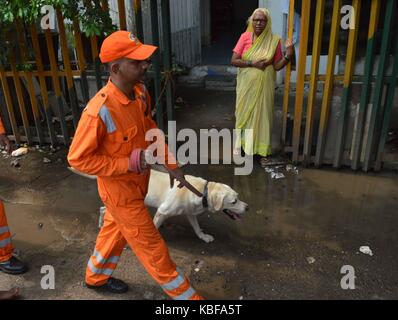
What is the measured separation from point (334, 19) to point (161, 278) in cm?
325

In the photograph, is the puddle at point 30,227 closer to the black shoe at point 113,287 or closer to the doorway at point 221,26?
the black shoe at point 113,287

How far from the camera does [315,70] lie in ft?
14.8

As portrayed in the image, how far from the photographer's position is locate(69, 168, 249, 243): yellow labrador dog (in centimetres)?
335

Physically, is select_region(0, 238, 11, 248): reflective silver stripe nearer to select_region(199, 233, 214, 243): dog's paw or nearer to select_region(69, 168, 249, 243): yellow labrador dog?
select_region(69, 168, 249, 243): yellow labrador dog

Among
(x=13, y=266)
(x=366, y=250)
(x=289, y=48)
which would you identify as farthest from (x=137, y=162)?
(x=289, y=48)

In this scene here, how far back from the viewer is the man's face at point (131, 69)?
247 centimetres

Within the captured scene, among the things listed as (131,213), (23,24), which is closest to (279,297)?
(131,213)

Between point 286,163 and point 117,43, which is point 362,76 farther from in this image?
point 117,43

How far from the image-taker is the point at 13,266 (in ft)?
11.1

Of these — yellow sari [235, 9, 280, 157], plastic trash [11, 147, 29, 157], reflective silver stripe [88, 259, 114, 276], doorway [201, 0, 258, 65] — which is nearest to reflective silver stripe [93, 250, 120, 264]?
reflective silver stripe [88, 259, 114, 276]

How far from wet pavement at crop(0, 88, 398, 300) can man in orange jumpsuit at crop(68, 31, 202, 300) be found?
687 mm

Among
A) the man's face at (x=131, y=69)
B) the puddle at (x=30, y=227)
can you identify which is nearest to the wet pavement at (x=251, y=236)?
the puddle at (x=30, y=227)

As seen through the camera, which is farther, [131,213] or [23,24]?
[23,24]

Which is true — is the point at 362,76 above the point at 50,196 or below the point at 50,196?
above
